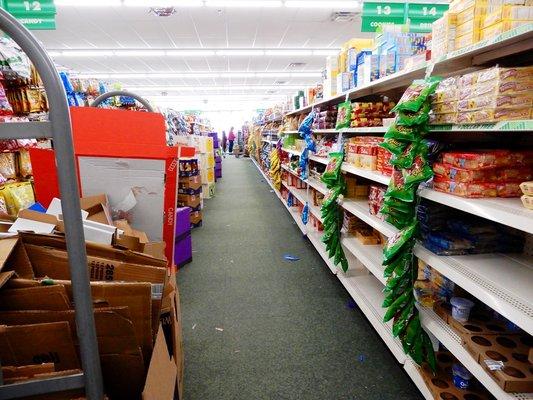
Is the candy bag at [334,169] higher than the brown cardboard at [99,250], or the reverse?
the candy bag at [334,169]

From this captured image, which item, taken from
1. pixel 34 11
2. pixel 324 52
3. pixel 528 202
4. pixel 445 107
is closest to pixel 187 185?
pixel 34 11

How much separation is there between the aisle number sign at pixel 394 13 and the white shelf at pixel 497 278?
4960 mm

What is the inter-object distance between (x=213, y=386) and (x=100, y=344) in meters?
1.15

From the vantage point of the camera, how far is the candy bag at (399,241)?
180cm

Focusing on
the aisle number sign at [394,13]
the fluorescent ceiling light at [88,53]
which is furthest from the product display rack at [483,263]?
the fluorescent ceiling light at [88,53]

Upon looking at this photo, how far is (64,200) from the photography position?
0.85m

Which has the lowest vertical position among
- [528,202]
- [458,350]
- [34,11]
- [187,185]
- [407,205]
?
[458,350]

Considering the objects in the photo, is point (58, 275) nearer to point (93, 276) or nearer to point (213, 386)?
point (93, 276)

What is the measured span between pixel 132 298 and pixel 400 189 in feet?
4.53

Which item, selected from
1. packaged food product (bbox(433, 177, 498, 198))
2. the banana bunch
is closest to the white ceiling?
the banana bunch

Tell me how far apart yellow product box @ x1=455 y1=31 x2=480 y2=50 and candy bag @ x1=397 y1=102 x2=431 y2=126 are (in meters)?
0.29

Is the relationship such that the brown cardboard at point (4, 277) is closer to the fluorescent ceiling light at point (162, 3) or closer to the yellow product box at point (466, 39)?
the yellow product box at point (466, 39)

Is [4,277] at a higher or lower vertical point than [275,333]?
higher

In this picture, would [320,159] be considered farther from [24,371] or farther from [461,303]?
[24,371]
